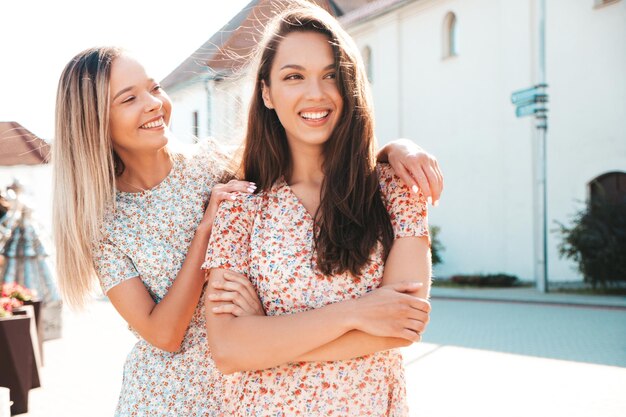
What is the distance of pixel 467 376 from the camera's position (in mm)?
8352

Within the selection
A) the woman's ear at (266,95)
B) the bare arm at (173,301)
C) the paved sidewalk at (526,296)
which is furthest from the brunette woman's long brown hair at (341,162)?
the paved sidewalk at (526,296)

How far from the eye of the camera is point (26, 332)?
6.82 meters

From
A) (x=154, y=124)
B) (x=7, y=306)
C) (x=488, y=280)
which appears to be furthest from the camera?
(x=488, y=280)

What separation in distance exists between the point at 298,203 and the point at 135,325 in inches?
31.5

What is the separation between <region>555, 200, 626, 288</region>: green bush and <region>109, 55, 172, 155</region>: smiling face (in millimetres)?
14834

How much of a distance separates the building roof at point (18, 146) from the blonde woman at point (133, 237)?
31.7 inches

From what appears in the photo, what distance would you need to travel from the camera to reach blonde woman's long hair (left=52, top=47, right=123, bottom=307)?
2812 millimetres

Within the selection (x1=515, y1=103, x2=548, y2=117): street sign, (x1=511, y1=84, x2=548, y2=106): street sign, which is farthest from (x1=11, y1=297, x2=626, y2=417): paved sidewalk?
(x1=511, y1=84, x2=548, y2=106): street sign

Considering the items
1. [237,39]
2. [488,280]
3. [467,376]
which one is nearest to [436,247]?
[488,280]

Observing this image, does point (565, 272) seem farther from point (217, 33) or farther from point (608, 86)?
point (217, 33)

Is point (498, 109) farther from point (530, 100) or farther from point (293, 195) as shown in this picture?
point (293, 195)

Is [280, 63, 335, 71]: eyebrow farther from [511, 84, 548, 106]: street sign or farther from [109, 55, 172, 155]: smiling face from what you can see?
[511, 84, 548, 106]: street sign

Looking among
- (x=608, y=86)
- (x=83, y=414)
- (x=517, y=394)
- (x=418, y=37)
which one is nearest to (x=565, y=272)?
(x=608, y=86)

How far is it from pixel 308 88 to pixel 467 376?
650cm
